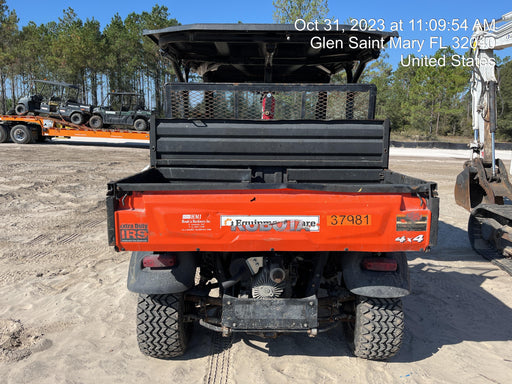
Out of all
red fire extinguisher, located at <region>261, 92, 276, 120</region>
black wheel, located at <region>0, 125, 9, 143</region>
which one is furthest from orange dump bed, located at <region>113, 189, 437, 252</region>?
black wheel, located at <region>0, 125, 9, 143</region>

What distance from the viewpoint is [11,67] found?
36406mm

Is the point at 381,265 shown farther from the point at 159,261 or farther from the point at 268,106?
the point at 268,106

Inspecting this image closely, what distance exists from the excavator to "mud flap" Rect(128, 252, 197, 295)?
476 cm

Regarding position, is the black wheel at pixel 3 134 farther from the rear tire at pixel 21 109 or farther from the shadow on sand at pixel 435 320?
the shadow on sand at pixel 435 320

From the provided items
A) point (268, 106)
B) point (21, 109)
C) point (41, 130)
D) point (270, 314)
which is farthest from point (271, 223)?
point (21, 109)

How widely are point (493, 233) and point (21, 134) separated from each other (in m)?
20.5

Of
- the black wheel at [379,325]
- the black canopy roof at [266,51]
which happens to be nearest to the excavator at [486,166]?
the black canopy roof at [266,51]

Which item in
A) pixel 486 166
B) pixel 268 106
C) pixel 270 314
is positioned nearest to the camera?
pixel 270 314

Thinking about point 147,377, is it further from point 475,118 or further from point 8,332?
point 475,118

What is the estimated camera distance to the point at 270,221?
2570 mm

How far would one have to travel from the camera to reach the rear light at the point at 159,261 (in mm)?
2812

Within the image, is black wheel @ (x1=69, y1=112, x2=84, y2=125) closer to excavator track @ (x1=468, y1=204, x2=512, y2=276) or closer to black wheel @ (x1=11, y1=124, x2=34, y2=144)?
black wheel @ (x1=11, y1=124, x2=34, y2=144)

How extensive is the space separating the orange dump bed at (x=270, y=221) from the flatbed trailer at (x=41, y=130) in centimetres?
1779

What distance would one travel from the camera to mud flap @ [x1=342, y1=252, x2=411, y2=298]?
9.15ft
